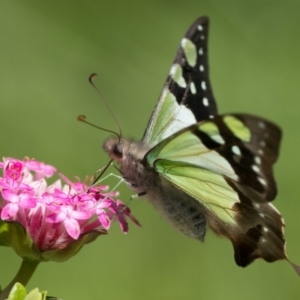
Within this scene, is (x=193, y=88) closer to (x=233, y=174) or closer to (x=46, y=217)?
(x=233, y=174)

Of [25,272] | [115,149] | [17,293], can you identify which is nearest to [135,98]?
[115,149]

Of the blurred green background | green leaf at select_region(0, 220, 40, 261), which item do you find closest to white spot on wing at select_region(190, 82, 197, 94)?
green leaf at select_region(0, 220, 40, 261)

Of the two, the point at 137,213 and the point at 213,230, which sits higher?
the point at 213,230

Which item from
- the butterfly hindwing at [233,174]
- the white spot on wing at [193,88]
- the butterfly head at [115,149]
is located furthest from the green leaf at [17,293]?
the white spot on wing at [193,88]

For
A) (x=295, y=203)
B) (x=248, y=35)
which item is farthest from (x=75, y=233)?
(x=248, y=35)

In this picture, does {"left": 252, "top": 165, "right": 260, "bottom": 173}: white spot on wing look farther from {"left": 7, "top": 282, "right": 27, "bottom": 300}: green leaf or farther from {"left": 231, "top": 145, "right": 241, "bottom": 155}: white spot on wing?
{"left": 7, "top": 282, "right": 27, "bottom": 300}: green leaf

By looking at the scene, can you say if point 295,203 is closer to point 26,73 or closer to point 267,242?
point 26,73
